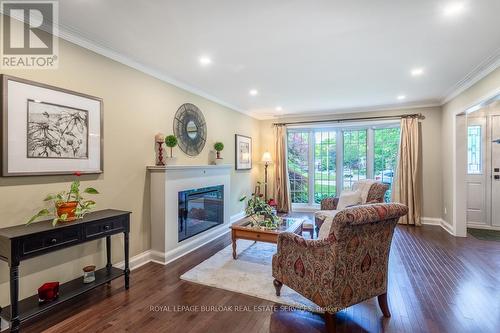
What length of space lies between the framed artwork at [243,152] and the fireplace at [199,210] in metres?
1.28

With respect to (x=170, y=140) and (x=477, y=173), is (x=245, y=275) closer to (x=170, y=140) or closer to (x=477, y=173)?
(x=170, y=140)

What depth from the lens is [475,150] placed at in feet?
16.2

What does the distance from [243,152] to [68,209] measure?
13.3 feet

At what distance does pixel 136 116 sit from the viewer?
3.20m

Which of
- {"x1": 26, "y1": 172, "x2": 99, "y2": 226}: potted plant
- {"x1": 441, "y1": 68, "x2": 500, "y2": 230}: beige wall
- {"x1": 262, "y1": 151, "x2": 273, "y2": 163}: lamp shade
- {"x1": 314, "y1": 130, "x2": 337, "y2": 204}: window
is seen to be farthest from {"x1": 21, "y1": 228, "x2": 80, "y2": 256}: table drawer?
{"x1": 314, "y1": 130, "x2": 337, "y2": 204}: window

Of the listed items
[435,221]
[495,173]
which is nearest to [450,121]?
[495,173]

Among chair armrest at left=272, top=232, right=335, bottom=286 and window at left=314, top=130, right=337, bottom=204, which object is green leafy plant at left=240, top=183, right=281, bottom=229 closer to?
chair armrest at left=272, top=232, right=335, bottom=286

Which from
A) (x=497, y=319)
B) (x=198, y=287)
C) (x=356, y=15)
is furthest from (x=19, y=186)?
(x=497, y=319)

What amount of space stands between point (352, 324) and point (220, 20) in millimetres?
2882

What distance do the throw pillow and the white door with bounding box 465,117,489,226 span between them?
8.59 feet

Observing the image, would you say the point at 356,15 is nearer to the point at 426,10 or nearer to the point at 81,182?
the point at 426,10

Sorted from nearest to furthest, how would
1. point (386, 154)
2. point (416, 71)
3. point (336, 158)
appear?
point (416, 71) → point (386, 154) → point (336, 158)

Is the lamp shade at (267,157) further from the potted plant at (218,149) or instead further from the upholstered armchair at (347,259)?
the upholstered armchair at (347,259)

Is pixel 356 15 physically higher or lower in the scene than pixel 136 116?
higher
